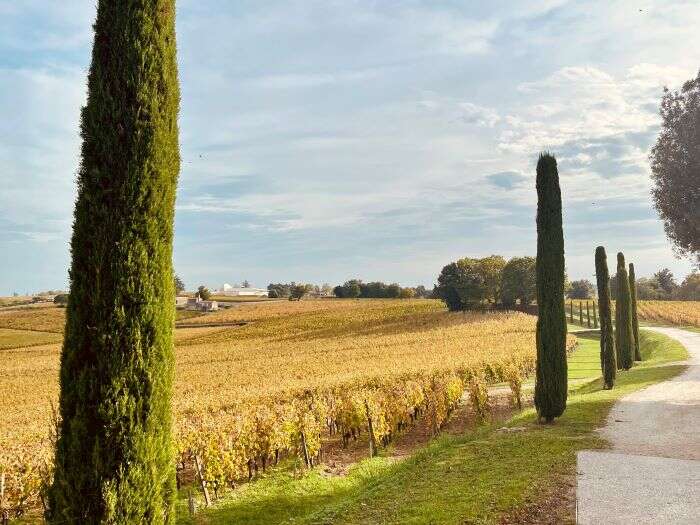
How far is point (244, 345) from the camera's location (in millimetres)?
59250

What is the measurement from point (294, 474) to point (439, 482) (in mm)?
4175

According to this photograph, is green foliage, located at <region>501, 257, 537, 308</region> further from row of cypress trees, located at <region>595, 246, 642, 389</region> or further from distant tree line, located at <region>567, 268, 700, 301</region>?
row of cypress trees, located at <region>595, 246, 642, 389</region>

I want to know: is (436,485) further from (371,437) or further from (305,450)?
(371,437)

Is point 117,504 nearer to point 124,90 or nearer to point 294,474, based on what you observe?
point 124,90

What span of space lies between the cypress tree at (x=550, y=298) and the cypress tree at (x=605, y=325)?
7479 millimetres

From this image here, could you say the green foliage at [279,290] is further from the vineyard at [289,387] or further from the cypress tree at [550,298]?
the cypress tree at [550,298]

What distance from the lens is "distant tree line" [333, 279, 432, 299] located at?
114812mm

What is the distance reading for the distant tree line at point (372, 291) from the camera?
4520 inches

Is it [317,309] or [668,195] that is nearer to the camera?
[668,195]

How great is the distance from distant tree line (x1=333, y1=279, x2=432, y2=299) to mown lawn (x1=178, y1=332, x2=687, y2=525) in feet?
323

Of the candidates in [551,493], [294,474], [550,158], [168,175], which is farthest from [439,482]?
[550,158]

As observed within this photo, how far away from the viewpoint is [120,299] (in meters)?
6.46

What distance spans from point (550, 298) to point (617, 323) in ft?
57.4

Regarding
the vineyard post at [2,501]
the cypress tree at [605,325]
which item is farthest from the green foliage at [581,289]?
the vineyard post at [2,501]
